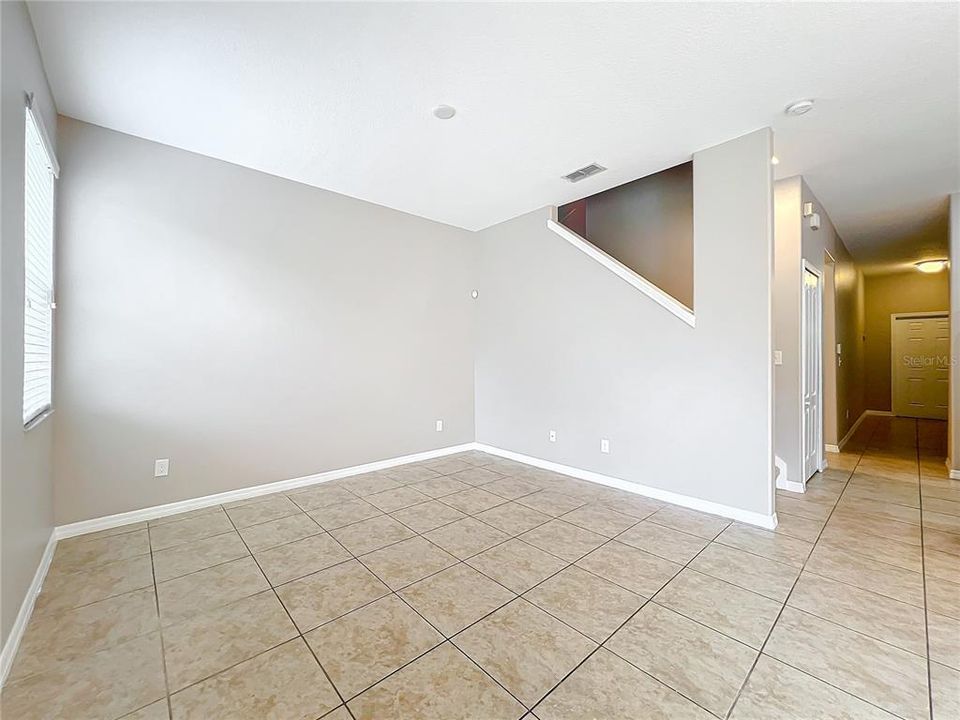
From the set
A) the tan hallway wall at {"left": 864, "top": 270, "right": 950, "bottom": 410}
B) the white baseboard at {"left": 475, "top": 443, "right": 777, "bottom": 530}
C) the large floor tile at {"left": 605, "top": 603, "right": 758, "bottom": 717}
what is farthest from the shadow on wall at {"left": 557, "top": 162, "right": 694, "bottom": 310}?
the tan hallway wall at {"left": 864, "top": 270, "right": 950, "bottom": 410}

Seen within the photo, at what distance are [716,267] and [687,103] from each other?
1.16m

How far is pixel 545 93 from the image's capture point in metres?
2.38

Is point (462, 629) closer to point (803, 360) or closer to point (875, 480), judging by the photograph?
point (803, 360)

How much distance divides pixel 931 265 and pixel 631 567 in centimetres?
810

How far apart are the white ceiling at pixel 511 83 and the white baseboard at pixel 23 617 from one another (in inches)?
109

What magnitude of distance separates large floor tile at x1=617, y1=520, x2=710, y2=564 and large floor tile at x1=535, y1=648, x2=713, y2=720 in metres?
1.03

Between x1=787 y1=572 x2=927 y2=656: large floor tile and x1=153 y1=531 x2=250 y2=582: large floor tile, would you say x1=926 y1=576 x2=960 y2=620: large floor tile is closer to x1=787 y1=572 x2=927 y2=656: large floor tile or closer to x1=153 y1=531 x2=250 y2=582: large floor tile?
x1=787 y1=572 x2=927 y2=656: large floor tile

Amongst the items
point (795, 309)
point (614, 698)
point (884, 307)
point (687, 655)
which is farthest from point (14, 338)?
point (884, 307)

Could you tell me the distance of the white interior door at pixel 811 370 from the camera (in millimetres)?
3707

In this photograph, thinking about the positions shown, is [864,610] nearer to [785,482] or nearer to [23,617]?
[785,482]

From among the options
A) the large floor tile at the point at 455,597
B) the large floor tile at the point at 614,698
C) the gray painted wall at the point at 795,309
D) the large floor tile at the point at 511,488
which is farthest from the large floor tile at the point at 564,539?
the gray painted wall at the point at 795,309

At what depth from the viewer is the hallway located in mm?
1444

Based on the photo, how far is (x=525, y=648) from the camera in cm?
165

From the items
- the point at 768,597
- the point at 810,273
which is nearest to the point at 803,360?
the point at 810,273
